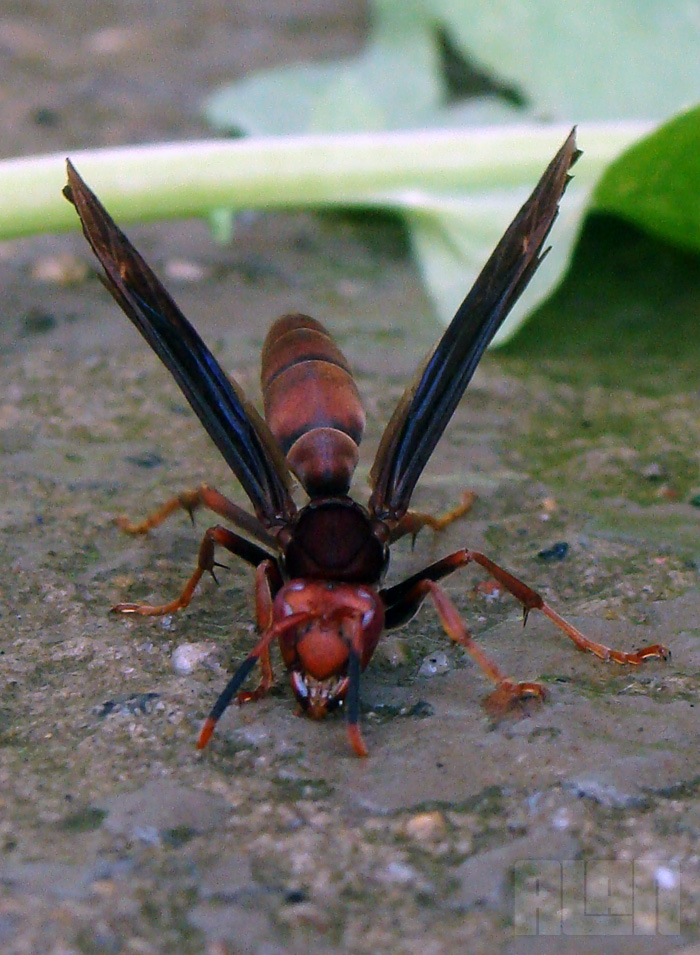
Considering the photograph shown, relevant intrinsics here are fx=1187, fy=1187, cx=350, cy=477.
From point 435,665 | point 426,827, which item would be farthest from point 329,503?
point 426,827

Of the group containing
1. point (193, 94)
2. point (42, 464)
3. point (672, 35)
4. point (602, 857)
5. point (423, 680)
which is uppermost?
point (193, 94)

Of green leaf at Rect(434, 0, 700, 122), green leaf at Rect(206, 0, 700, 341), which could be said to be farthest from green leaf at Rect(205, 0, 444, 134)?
green leaf at Rect(434, 0, 700, 122)

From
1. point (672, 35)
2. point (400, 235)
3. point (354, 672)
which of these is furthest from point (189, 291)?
point (354, 672)

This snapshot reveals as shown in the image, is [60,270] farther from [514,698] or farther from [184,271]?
[514,698]

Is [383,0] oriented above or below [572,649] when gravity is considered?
above

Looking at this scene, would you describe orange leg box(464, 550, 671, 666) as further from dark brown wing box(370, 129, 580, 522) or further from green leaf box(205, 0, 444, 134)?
green leaf box(205, 0, 444, 134)

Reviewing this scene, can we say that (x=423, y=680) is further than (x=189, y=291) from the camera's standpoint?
No

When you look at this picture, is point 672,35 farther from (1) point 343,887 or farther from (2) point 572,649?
(1) point 343,887

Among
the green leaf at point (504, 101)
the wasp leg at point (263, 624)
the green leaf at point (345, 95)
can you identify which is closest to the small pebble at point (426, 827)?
the wasp leg at point (263, 624)

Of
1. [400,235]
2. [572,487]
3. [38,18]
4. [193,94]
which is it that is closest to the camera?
[572,487]
